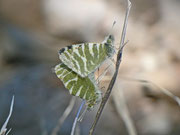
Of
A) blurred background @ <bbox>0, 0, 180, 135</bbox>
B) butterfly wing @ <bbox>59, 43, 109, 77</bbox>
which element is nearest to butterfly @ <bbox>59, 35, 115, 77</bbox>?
butterfly wing @ <bbox>59, 43, 109, 77</bbox>

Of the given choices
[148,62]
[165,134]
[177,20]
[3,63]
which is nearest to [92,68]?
[165,134]

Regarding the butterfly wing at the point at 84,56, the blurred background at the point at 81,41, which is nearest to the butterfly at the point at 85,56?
the butterfly wing at the point at 84,56

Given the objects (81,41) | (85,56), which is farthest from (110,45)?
(81,41)

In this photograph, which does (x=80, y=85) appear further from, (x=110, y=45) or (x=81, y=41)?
(x=81, y=41)

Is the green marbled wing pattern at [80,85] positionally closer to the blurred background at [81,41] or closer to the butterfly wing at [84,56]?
the butterfly wing at [84,56]

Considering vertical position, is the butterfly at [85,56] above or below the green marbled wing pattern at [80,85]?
above

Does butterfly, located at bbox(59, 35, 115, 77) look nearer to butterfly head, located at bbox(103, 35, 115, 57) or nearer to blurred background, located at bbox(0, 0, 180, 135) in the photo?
butterfly head, located at bbox(103, 35, 115, 57)

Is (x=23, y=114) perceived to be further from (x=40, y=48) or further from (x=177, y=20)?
(x=177, y=20)
